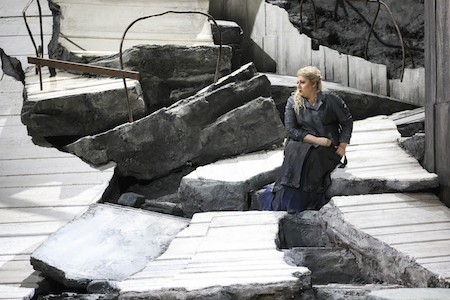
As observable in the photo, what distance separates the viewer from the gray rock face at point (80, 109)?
18.9 ft

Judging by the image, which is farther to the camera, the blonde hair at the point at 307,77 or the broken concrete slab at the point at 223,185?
the broken concrete slab at the point at 223,185

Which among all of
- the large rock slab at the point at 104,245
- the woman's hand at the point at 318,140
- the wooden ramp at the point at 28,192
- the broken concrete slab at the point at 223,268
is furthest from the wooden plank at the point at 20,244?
the woman's hand at the point at 318,140

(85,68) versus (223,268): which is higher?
(85,68)

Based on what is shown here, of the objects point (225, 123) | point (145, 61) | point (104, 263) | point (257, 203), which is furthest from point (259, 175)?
point (145, 61)

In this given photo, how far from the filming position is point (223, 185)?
4875 millimetres

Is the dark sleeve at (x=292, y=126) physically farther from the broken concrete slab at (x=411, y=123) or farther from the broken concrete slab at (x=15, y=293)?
the broken concrete slab at (x=15, y=293)

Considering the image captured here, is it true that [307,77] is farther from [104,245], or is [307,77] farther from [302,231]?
[104,245]

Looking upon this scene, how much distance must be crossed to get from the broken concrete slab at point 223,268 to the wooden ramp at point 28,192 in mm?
1062

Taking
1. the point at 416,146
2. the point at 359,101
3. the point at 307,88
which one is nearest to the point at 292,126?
the point at 307,88

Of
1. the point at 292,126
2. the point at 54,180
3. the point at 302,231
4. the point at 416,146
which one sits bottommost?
the point at 302,231

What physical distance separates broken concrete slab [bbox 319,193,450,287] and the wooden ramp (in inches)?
95.3

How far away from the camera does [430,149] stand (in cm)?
414

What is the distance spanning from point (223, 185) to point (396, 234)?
2.04m

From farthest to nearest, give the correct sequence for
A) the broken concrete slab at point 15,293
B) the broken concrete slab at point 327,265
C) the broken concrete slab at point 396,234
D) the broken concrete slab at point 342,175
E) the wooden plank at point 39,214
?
1. the wooden plank at point 39,214
2. the broken concrete slab at point 342,175
3. the broken concrete slab at point 327,265
4. the broken concrete slab at point 15,293
5. the broken concrete slab at point 396,234
